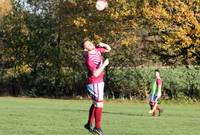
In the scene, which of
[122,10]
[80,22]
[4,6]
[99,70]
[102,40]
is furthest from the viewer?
Result: [4,6]

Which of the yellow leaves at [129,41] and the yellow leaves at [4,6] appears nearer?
the yellow leaves at [129,41]

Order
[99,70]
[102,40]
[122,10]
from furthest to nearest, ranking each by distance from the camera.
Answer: [102,40] → [122,10] → [99,70]

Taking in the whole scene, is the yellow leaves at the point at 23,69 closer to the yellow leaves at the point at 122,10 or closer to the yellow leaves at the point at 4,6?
the yellow leaves at the point at 4,6

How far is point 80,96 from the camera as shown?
168 feet

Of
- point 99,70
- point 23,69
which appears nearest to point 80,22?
point 23,69

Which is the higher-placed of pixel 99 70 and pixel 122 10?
pixel 122 10

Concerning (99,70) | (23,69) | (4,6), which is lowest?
(99,70)

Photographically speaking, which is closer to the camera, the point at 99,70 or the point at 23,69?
the point at 99,70

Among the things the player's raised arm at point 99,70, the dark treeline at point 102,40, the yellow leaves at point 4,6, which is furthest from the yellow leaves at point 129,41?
the player's raised arm at point 99,70

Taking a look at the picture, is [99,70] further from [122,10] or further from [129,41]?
[129,41]

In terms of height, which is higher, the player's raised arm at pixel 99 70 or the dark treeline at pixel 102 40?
the dark treeline at pixel 102 40

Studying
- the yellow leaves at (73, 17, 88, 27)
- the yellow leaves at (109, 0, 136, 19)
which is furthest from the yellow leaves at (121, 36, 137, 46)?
the yellow leaves at (109, 0, 136, 19)

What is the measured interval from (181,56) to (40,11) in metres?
17.3

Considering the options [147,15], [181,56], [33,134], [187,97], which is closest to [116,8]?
[147,15]
